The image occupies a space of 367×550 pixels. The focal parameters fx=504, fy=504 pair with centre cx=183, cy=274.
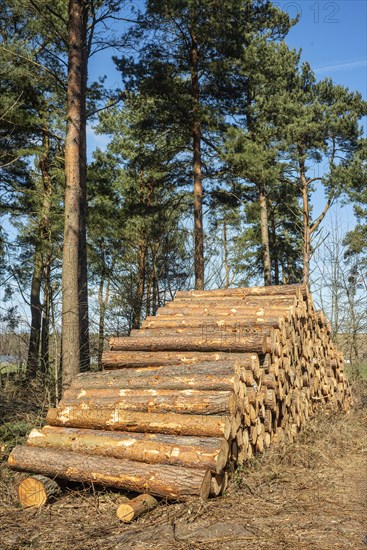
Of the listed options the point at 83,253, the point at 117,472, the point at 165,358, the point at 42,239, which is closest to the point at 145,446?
the point at 117,472

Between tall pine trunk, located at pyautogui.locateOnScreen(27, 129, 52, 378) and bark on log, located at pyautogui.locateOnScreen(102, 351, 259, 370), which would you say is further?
tall pine trunk, located at pyautogui.locateOnScreen(27, 129, 52, 378)

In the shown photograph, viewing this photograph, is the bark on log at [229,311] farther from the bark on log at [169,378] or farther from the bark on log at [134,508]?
the bark on log at [134,508]

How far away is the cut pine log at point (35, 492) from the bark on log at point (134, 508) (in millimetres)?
1025

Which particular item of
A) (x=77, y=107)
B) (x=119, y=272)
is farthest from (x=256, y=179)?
(x=77, y=107)

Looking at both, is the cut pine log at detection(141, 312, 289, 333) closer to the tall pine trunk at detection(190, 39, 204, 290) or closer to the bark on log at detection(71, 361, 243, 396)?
the bark on log at detection(71, 361, 243, 396)

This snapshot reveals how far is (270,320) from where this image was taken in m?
8.05

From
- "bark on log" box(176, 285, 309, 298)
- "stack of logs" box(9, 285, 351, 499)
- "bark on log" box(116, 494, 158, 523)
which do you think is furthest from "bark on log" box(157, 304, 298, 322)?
"bark on log" box(116, 494, 158, 523)

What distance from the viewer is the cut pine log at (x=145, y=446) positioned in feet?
17.4

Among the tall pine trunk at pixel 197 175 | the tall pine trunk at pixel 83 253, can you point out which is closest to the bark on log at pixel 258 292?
the tall pine trunk at pixel 83 253

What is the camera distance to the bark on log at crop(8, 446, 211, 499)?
16.8 ft

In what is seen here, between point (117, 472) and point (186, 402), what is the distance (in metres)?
1.14

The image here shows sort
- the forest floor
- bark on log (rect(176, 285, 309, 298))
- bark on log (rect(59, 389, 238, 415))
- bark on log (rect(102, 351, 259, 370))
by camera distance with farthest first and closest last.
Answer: bark on log (rect(176, 285, 309, 298)) < bark on log (rect(102, 351, 259, 370)) < bark on log (rect(59, 389, 238, 415)) < the forest floor

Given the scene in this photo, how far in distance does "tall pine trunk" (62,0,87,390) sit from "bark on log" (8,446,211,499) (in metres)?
2.49

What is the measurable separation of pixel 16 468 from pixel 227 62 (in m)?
15.0
